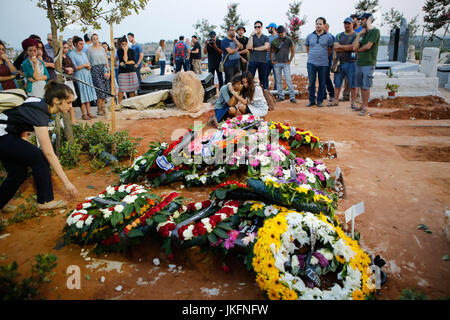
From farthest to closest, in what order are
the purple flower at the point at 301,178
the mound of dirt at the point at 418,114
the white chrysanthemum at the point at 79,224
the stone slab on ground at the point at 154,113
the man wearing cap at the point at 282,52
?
the man wearing cap at the point at 282,52 → the stone slab on ground at the point at 154,113 → the mound of dirt at the point at 418,114 → the purple flower at the point at 301,178 → the white chrysanthemum at the point at 79,224

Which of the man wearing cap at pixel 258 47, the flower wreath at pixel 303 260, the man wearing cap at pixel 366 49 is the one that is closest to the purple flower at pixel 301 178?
the flower wreath at pixel 303 260

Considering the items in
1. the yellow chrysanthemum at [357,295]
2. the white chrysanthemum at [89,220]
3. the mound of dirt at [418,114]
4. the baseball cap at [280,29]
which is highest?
the baseball cap at [280,29]

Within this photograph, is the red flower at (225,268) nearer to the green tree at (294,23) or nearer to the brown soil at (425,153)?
the brown soil at (425,153)

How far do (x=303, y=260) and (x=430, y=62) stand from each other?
31.0 ft

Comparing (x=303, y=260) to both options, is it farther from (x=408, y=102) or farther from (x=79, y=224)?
(x=408, y=102)

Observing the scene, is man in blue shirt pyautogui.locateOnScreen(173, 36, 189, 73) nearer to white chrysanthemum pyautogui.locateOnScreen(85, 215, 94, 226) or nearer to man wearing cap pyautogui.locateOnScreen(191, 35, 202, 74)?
man wearing cap pyautogui.locateOnScreen(191, 35, 202, 74)

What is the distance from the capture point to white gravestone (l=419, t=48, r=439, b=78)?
8.65m

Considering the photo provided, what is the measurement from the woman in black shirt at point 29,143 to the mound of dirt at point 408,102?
25.8 ft

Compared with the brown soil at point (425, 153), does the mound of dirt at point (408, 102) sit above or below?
above

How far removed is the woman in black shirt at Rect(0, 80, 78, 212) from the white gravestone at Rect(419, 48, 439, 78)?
32.3 ft

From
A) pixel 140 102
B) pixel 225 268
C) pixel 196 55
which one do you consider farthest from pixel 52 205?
pixel 196 55

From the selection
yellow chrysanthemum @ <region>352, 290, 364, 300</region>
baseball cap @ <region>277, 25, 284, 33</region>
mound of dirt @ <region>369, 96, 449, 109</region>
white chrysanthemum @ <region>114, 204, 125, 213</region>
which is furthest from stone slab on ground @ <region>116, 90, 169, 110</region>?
yellow chrysanthemum @ <region>352, 290, 364, 300</region>

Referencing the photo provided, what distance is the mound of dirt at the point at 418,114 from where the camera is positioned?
6.73 meters

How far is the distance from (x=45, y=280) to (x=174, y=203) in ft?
3.89
